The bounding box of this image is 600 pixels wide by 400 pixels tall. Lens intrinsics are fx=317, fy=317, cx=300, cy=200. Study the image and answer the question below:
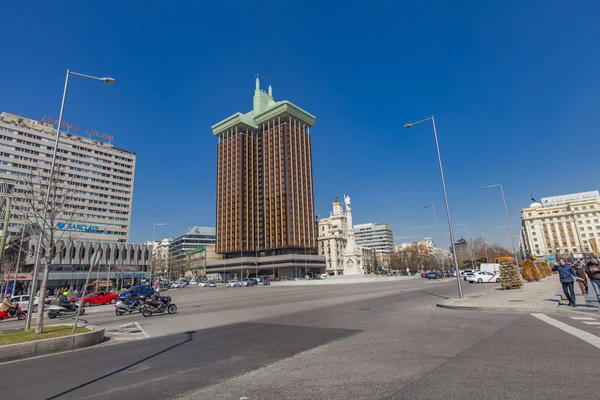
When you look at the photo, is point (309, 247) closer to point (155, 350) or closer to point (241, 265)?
point (241, 265)

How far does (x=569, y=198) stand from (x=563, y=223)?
13.4 metres

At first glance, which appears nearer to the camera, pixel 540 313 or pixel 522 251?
pixel 540 313

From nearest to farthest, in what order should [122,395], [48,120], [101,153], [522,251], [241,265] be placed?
[122,395]
[48,120]
[101,153]
[241,265]
[522,251]

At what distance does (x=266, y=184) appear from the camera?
11856 centimetres

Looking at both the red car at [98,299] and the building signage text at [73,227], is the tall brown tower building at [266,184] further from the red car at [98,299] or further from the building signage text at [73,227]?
the red car at [98,299]

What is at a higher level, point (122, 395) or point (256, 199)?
point (256, 199)

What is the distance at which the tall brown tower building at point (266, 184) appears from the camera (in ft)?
368

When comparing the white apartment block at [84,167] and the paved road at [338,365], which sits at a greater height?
the white apartment block at [84,167]

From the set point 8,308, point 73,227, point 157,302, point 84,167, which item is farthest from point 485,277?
point 84,167

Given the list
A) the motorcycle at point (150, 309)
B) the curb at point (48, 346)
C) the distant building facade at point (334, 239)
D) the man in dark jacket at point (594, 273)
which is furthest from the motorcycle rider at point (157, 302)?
the distant building facade at point (334, 239)

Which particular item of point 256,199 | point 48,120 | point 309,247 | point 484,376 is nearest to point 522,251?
point 309,247

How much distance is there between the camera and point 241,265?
4375 inches

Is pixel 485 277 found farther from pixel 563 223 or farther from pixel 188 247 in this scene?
pixel 188 247

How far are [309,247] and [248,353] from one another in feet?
352
